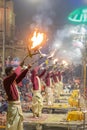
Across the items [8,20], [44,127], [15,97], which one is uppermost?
[8,20]

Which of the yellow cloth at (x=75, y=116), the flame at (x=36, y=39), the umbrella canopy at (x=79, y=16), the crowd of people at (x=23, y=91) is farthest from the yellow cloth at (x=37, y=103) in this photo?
the umbrella canopy at (x=79, y=16)

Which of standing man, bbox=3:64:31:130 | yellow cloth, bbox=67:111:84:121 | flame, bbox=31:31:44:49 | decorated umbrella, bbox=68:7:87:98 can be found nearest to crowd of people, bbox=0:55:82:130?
standing man, bbox=3:64:31:130

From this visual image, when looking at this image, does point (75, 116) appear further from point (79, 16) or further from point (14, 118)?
point (79, 16)

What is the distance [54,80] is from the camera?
28.0 meters

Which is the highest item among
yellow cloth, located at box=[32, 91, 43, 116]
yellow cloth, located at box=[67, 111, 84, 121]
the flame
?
the flame

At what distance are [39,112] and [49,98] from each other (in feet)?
16.9

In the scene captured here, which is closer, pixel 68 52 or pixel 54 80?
pixel 54 80

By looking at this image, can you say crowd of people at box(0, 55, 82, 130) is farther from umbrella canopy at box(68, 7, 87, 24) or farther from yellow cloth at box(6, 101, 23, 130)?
umbrella canopy at box(68, 7, 87, 24)

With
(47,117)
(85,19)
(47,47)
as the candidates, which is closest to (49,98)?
(47,117)

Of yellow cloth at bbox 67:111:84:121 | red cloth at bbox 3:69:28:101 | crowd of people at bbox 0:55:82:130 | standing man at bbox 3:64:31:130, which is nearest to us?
red cloth at bbox 3:69:28:101

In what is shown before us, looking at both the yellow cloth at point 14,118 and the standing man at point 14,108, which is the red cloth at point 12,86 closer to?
the standing man at point 14,108

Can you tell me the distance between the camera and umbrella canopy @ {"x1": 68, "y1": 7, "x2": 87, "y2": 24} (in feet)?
90.5

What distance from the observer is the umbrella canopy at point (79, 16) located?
27594 millimetres

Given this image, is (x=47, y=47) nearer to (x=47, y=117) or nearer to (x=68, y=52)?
(x=68, y=52)
